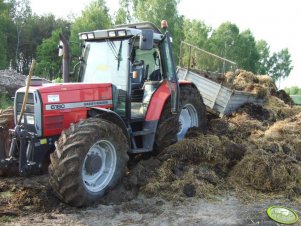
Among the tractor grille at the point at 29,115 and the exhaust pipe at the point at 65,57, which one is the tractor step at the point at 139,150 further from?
the exhaust pipe at the point at 65,57

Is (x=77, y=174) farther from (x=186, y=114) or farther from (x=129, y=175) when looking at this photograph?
(x=186, y=114)

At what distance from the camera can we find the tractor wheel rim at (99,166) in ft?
18.2

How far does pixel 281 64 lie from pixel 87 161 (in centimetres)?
7687

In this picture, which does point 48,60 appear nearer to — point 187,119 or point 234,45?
point 234,45

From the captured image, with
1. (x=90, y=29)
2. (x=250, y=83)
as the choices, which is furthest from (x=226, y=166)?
(x=90, y=29)

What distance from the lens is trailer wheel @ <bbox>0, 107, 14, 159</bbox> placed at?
5812 millimetres

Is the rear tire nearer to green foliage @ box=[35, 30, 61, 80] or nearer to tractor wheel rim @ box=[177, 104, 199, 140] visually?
tractor wheel rim @ box=[177, 104, 199, 140]

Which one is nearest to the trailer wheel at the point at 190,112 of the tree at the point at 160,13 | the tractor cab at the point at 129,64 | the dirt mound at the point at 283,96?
the tractor cab at the point at 129,64

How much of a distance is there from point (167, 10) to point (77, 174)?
3835cm

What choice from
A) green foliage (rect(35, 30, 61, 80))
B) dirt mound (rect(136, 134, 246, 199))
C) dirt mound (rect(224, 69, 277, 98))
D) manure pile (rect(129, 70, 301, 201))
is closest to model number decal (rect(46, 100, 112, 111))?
manure pile (rect(129, 70, 301, 201))

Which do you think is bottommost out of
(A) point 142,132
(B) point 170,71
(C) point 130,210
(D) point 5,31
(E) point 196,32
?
(C) point 130,210

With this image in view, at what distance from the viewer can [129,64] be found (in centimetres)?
665

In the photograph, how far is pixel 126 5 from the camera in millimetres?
49031

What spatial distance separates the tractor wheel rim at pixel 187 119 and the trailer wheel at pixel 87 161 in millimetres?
2660
